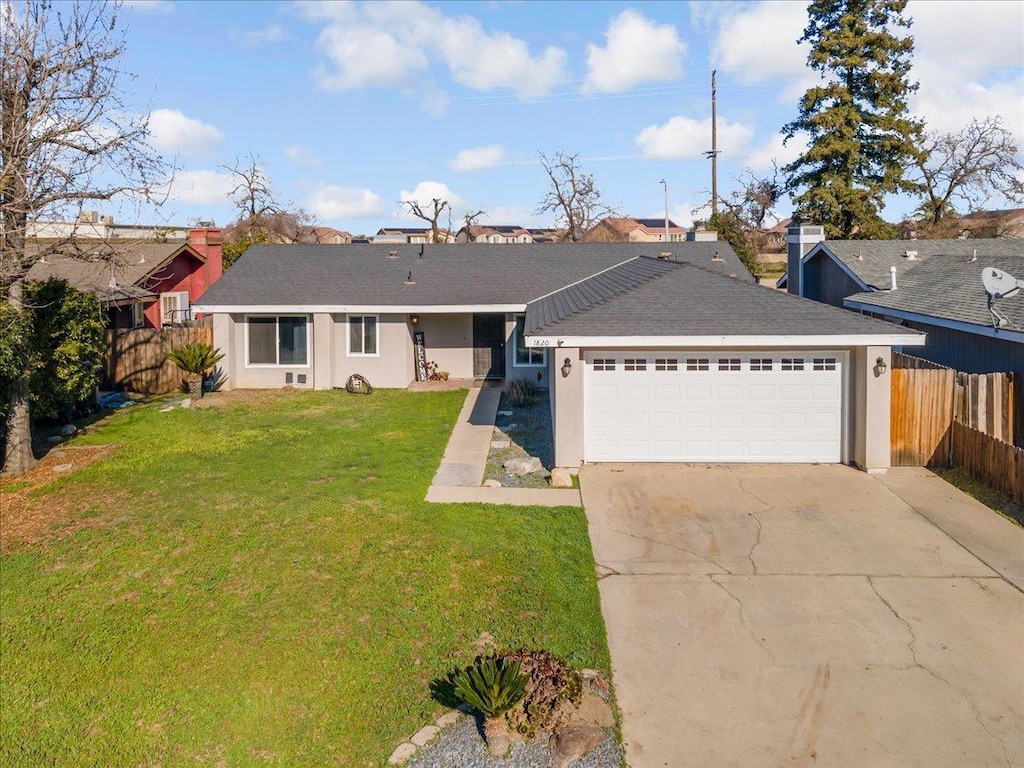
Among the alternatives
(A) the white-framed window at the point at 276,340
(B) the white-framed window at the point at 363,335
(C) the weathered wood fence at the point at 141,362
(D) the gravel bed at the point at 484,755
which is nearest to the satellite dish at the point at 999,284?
(D) the gravel bed at the point at 484,755

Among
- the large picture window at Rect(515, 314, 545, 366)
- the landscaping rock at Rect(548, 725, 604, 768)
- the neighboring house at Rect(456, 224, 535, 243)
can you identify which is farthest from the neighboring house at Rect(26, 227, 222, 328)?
the neighboring house at Rect(456, 224, 535, 243)

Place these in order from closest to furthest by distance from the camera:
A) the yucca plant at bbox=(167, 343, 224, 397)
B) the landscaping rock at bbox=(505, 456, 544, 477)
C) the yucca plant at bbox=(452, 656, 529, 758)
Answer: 1. the yucca plant at bbox=(452, 656, 529, 758)
2. the landscaping rock at bbox=(505, 456, 544, 477)
3. the yucca plant at bbox=(167, 343, 224, 397)

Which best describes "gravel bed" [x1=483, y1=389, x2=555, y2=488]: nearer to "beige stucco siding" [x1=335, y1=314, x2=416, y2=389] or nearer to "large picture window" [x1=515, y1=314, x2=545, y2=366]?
"large picture window" [x1=515, y1=314, x2=545, y2=366]

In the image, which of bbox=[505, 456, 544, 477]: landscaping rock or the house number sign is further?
the house number sign

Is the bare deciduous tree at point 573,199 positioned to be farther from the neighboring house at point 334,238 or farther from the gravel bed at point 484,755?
the gravel bed at point 484,755

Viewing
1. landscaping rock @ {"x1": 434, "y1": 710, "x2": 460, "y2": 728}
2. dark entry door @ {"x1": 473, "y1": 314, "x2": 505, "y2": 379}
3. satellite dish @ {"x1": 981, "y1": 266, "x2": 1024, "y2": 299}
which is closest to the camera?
landscaping rock @ {"x1": 434, "y1": 710, "x2": 460, "y2": 728}

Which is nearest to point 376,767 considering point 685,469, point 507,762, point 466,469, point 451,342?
point 507,762

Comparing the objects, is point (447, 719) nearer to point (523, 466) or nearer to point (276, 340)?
point (523, 466)

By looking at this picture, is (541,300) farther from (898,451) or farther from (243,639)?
(243,639)
